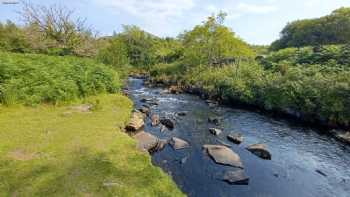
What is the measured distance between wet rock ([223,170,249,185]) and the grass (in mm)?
2897

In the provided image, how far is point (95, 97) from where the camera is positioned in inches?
763

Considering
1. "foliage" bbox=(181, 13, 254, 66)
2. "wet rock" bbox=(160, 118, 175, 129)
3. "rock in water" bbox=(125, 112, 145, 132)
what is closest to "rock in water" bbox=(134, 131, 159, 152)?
"rock in water" bbox=(125, 112, 145, 132)

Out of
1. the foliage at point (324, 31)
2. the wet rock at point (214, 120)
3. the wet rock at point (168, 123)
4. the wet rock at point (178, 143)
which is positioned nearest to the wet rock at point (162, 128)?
the wet rock at point (168, 123)

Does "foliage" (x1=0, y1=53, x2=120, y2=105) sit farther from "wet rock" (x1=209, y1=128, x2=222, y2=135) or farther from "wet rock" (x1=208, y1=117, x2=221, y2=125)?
"wet rock" (x1=209, y1=128, x2=222, y2=135)

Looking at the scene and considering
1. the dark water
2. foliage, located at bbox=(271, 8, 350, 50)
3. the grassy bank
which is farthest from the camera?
foliage, located at bbox=(271, 8, 350, 50)

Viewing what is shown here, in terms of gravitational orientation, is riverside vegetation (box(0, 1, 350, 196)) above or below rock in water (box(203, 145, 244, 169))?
above

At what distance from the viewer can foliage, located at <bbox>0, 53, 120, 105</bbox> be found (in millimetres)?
14664

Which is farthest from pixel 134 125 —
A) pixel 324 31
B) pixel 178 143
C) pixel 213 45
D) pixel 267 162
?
pixel 324 31

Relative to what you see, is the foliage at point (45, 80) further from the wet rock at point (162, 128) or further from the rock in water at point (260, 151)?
the rock in water at point (260, 151)

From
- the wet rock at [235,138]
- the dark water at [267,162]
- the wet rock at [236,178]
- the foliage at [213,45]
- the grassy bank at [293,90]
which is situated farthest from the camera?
the foliage at [213,45]

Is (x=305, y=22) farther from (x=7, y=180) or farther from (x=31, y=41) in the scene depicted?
(x=7, y=180)

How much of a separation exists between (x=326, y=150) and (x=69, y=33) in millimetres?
30886

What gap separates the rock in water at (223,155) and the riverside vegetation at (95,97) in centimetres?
404

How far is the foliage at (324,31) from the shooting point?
51.0m
